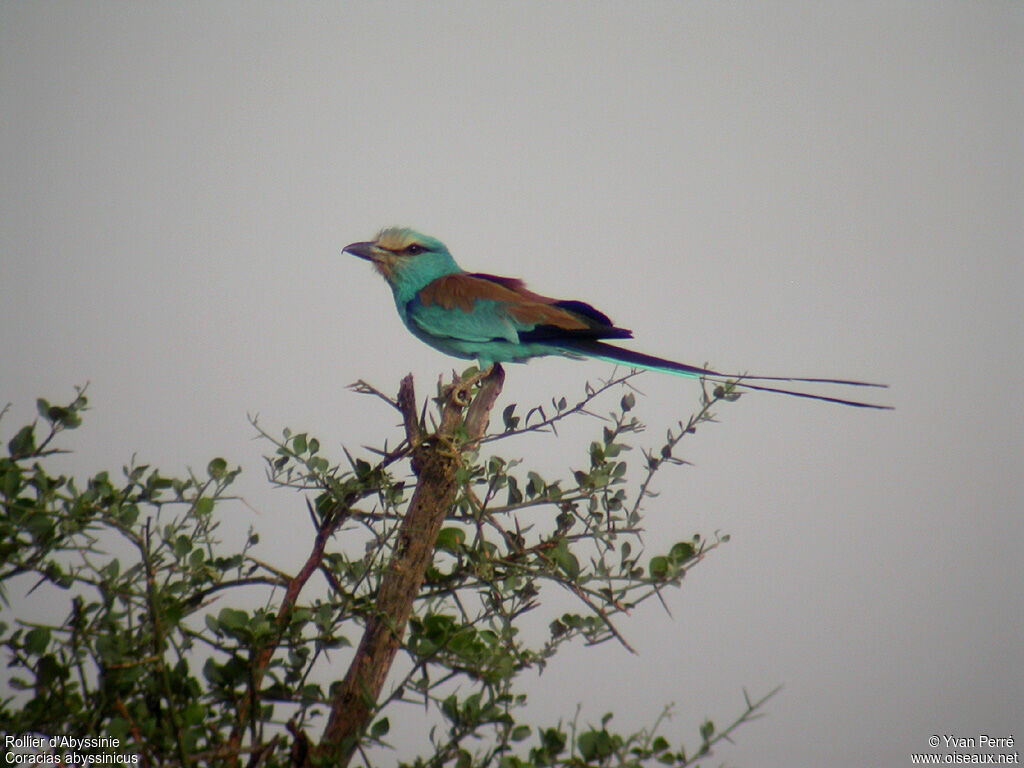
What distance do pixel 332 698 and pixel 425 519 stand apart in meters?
0.29

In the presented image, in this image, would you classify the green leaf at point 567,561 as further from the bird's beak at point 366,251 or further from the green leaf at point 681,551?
the bird's beak at point 366,251

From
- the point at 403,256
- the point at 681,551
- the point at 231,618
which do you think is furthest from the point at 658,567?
the point at 403,256

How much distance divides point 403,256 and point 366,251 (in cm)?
11

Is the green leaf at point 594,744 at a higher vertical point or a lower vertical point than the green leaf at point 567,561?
lower

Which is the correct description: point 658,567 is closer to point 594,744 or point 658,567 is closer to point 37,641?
point 594,744

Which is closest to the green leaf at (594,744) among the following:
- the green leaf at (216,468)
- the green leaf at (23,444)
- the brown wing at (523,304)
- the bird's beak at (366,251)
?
the green leaf at (216,468)

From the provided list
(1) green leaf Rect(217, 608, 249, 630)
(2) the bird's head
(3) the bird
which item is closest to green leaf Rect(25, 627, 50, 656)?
(1) green leaf Rect(217, 608, 249, 630)

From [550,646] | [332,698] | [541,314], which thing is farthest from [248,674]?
[541,314]

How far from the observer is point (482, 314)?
2336 millimetres

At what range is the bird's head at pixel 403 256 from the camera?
8.79 feet

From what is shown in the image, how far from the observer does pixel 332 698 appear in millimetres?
1311

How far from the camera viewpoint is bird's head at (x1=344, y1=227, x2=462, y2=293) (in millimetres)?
2680

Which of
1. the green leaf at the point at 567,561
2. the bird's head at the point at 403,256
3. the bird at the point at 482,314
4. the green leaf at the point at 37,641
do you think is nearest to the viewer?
the green leaf at the point at 37,641

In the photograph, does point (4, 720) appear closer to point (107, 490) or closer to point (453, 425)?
point (107, 490)
